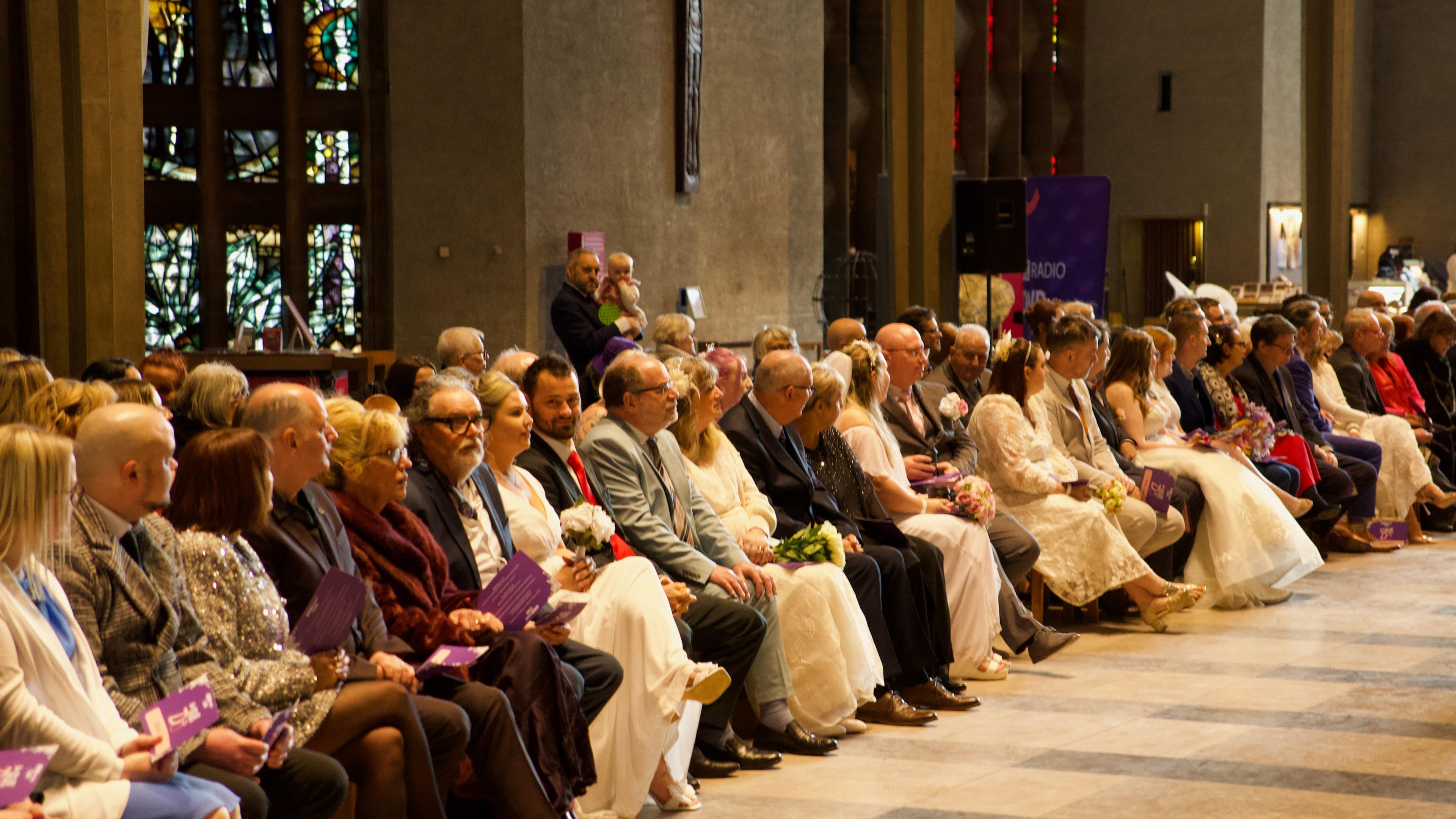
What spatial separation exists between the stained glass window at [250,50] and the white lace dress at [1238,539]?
8100 mm

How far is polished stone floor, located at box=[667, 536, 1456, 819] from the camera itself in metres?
4.46

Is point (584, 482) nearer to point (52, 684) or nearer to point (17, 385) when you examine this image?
point (17, 385)

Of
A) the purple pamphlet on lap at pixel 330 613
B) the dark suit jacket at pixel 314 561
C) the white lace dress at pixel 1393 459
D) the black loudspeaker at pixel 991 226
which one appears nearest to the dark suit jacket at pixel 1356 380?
the white lace dress at pixel 1393 459

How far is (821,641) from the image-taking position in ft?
17.1

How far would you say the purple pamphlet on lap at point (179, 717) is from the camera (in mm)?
2855

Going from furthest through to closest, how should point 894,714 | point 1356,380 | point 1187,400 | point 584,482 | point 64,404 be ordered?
point 1356,380 < point 1187,400 < point 894,714 < point 584,482 < point 64,404

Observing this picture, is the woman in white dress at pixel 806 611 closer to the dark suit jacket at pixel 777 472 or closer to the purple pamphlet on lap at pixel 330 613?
the dark suit jacket at pixel 777 472

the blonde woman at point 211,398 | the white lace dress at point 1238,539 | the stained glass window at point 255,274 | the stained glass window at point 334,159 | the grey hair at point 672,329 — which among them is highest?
the stained glass window at point 334,159

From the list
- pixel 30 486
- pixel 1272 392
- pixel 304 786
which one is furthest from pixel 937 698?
pixel 1272 392

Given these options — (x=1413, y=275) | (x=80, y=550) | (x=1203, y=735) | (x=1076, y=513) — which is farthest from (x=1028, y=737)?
(x=1413, y=275)

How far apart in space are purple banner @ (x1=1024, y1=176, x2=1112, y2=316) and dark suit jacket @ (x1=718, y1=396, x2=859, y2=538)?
547 cm

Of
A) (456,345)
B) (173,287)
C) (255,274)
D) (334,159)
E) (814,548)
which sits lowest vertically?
(814,548)

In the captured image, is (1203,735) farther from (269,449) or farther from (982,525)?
(269,449)

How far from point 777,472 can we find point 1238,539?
2.94 metres
